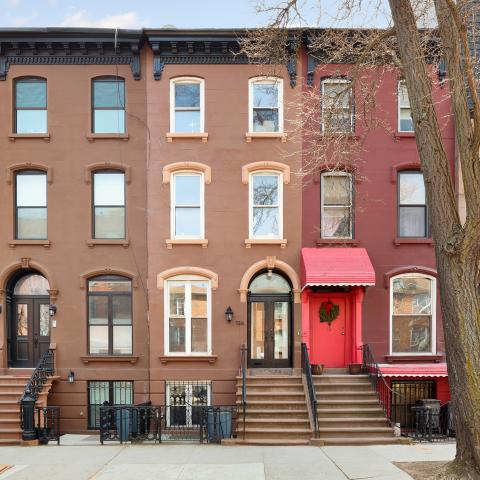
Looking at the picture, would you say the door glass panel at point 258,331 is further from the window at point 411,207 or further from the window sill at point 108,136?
the window sill at point 108,136

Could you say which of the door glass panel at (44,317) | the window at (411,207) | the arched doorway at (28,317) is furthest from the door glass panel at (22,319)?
the window at (411,207)

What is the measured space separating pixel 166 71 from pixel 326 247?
683 cm

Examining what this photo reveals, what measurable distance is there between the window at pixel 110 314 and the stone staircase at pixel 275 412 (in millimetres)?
3645

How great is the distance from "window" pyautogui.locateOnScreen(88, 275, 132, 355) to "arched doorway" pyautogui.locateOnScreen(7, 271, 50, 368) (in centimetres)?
139

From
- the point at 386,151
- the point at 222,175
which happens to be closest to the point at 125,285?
the point at 222,175

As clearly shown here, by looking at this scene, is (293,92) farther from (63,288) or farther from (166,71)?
(63,288)

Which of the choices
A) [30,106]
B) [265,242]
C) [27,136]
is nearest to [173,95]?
[30,106]

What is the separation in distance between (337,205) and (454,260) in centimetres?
675

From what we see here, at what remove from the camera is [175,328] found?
1498 centimetres

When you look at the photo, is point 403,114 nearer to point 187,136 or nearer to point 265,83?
point 265,83

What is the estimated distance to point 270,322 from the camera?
49.9ft

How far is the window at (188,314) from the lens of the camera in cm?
1493

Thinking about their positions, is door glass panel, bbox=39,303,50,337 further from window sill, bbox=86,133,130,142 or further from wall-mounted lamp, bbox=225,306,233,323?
wall-mounted lamp, bbox=225,306,233,323

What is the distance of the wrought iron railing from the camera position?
12457 millimetres
